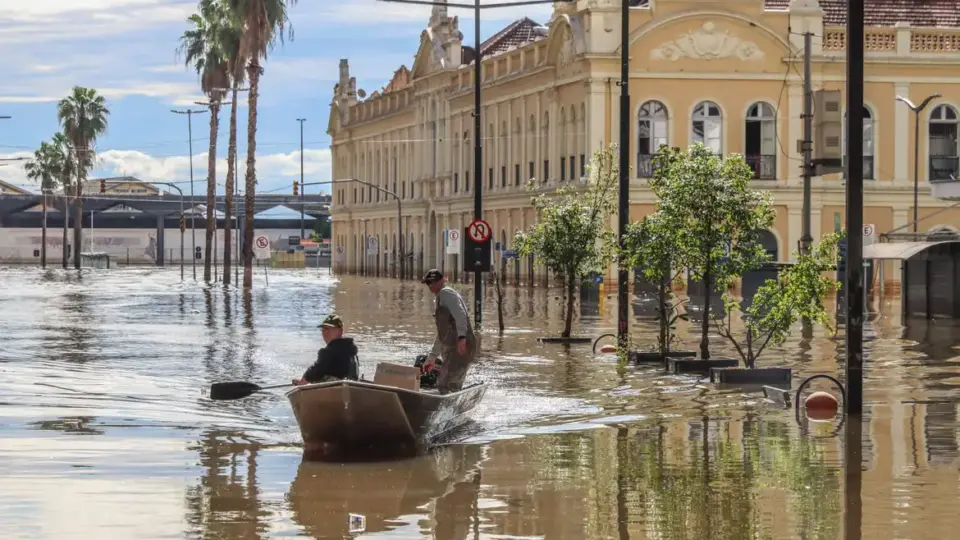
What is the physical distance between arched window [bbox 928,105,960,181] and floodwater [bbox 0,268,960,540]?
Result: 39.9 meters

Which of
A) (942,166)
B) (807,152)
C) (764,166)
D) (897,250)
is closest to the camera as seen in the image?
(807,152)

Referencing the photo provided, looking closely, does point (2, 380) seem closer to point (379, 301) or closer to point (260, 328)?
point (260, 328)

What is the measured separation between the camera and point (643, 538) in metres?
11.7

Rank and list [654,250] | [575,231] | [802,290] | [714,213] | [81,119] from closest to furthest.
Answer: [802,290] → [714,213] → [654,250] → [575,231] → [81,119]

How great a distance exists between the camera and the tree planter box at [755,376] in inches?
945

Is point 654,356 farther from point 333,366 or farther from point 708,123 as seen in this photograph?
point 708,123

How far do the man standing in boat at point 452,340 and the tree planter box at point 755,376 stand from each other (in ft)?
22.6

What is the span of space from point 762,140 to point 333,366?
53672 millimetres

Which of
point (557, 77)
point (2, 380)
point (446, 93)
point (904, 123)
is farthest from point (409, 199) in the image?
point (2, 380)

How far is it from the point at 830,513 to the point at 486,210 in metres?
70.1

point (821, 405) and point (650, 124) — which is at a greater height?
point (650, 124)

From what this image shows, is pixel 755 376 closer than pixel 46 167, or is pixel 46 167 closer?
pixel 755 376

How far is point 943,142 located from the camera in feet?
230

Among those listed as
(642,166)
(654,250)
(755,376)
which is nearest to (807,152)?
(654,250)
